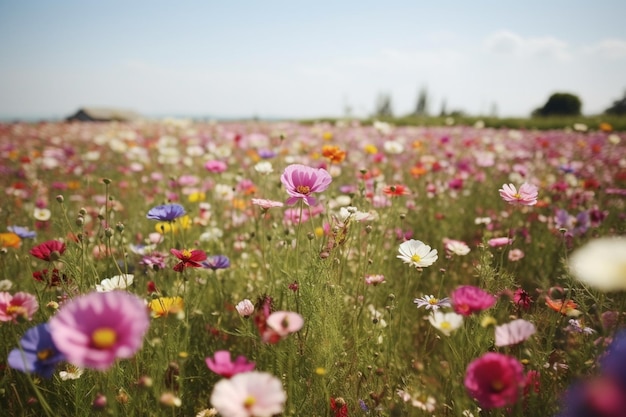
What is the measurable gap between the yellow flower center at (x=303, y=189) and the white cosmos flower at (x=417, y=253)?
16.3 inches

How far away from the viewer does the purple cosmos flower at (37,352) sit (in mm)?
858

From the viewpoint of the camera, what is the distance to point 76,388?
1.17m

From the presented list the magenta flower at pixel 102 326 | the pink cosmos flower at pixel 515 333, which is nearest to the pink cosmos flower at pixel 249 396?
the magenta flower at pixel 102 326

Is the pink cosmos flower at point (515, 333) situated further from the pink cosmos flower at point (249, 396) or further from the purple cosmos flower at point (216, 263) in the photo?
the purple cosmos flower at point (216, 263)

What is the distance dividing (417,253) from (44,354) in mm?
1178

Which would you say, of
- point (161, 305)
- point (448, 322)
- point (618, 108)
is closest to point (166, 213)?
point (161, 305)

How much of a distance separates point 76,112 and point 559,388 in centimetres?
1900

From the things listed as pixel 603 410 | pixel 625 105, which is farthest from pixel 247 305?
pixel 625 105

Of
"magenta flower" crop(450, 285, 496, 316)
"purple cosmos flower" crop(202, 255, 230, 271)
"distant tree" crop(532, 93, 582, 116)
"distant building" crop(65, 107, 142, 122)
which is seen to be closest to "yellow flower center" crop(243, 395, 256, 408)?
"magenta flower" crop(450, 285, 496, 316)

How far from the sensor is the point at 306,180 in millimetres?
1403

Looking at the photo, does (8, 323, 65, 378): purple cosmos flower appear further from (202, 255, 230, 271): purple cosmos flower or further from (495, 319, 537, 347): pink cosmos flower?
(495, 319, 537, 347): pink cosmos flower

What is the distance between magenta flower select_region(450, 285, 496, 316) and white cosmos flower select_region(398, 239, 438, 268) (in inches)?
15.1

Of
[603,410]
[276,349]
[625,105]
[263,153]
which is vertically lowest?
[276,349]

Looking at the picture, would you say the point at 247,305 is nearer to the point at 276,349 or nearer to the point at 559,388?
the point at 276,349
